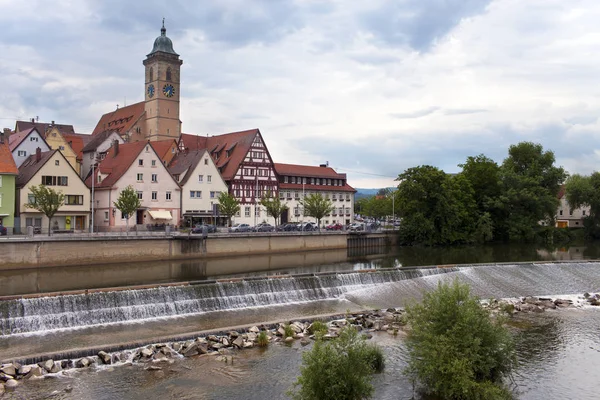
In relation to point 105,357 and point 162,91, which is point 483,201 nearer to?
point 162,91

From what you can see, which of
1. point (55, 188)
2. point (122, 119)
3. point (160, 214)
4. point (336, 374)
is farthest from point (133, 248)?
point (122, 119)

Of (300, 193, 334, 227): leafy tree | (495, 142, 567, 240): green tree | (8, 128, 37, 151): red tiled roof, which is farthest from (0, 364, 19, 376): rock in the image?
(495, 142, 567, 240): green tree

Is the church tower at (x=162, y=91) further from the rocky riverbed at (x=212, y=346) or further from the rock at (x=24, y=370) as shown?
the rock at (x=24, y=370)

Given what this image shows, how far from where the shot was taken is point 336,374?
15672 mm

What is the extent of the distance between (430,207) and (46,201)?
159 feet

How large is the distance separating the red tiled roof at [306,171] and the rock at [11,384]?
218ft

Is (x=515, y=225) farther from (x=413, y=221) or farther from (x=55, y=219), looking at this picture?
(x=55, y=219)

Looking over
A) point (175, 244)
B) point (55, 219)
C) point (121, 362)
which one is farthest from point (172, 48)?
point (121, 362)

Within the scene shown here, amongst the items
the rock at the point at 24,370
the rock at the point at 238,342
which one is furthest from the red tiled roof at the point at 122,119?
the rock at the point at 24,370

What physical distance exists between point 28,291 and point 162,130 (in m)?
60.7

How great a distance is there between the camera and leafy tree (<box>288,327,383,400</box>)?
15.5 m

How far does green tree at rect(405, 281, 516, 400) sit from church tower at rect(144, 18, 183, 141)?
79.2m

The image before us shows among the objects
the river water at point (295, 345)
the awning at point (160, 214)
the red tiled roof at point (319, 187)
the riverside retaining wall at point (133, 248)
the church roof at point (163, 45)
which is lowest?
the river water at point (295, 345)

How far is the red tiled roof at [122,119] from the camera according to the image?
Answer: 307 feet
